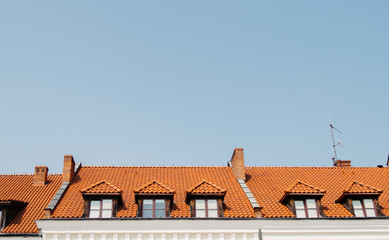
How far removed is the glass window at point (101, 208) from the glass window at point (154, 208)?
1.93m

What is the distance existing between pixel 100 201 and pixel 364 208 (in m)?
15.4

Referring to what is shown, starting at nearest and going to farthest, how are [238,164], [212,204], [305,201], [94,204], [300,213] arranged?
[94,204], [212,204], [300,213], [305,201], [238,164]

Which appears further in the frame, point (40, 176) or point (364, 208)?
point (40, 176)

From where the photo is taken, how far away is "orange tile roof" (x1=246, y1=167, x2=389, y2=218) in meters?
26.1

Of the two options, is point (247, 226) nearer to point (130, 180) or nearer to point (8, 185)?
point (130, 180)

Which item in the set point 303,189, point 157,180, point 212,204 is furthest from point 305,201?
point 157,180

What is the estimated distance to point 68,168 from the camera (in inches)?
1160

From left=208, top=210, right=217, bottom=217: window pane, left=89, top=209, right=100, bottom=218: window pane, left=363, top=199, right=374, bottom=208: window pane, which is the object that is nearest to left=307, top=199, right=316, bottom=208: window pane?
left=363, top=199, right=374, bottom=208: window pane

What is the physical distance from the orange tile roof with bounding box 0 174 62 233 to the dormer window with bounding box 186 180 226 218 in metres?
8.78

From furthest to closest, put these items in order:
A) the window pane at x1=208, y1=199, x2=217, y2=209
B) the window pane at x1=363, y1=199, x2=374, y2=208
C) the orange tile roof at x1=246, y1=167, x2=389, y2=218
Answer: the orange tile roof at x1=246, y1=167, x2=389, y2=218 → the window pane at x1=363, y1=199, x2=374, y2=208 → the window pane at x1=208, y1=199, x2=217, y2=209

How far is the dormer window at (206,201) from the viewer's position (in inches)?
977

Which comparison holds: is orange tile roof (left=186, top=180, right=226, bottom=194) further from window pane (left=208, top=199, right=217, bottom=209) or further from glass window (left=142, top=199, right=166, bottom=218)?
glass window (left=142, top=199, right=166, bottom=218)

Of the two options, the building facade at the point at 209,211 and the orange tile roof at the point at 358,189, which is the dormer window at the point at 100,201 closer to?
the building facade at the point at 209,211

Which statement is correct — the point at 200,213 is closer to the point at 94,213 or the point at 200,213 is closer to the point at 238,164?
the point at 94,213
